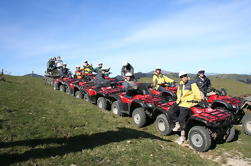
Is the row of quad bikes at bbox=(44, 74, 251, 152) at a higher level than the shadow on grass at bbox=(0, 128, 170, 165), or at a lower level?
higher

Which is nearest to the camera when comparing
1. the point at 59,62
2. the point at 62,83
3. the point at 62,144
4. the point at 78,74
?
the point at 62,144

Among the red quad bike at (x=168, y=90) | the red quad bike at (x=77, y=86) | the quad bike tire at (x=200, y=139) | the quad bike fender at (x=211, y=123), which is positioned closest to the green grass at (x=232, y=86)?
the red quad bike at (x=168, y=90)

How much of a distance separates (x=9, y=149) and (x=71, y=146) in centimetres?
135

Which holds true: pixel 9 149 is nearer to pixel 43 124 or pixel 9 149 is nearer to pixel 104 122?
pixel 43 124

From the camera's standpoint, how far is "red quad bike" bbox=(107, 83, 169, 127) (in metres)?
8.56

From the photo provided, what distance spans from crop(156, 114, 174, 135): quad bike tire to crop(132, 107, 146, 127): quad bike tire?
0.73 metres

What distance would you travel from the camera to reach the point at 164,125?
7.75m

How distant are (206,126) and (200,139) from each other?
0.55 meters

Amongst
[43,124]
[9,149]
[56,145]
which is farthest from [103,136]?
[9,149]

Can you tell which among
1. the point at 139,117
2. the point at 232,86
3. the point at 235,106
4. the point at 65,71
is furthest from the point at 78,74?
the point at 232,86

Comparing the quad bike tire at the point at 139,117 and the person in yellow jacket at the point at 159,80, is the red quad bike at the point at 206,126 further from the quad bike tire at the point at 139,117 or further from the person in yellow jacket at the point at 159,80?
the person in yellow jacket at the point at 159,80

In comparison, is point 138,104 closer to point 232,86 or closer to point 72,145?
point 72,145

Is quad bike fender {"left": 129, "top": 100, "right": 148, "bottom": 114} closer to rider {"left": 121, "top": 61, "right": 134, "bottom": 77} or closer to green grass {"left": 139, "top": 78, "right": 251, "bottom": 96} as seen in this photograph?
rider {"left": 121, "top": 61, "right": 134, "bottom": 77}

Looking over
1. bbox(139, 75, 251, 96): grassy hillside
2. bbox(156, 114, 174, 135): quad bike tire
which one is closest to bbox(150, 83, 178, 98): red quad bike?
bbox(156, 114, 174, 135): quad bike tire
